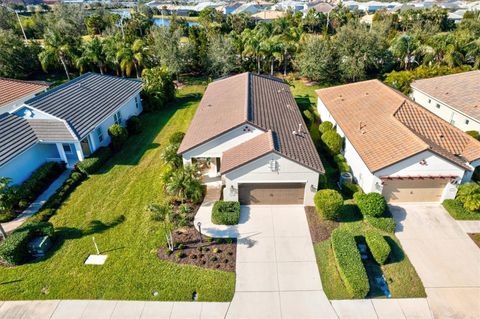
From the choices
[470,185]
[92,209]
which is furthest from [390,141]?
[92,209]

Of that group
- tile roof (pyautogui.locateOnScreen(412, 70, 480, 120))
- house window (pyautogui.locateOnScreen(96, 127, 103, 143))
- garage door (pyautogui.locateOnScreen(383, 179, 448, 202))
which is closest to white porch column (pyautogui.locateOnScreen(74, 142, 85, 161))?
house window (pyautogui.locateOnScreen(96, 127, 103, 143))

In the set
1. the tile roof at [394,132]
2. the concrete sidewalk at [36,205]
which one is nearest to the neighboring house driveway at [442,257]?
the tile roof at [394,132]

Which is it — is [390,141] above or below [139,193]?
above

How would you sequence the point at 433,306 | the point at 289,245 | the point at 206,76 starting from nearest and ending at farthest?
the point at 433,306
the point at 289,245
the point at 206,76

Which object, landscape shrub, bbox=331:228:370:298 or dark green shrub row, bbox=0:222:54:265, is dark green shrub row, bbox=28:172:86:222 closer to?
dark green shrub row, bbox=0:222:54:265

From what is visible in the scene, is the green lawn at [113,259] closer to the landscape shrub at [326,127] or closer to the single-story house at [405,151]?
the single-story house at [405,151]

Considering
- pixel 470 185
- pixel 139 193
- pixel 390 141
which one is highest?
pixel 390 141

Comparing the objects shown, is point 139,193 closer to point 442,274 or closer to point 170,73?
point 442,274
